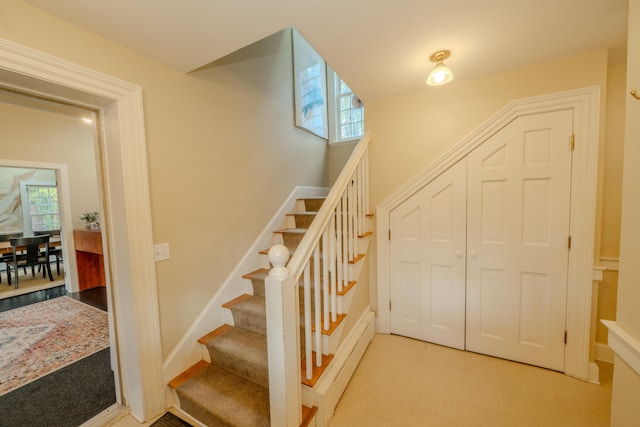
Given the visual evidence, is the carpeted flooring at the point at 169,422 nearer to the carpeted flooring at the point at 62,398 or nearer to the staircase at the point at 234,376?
the staircase at the point at 234,376

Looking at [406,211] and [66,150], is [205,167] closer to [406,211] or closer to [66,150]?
[406,211]

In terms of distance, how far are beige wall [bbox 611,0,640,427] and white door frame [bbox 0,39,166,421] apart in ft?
7.83

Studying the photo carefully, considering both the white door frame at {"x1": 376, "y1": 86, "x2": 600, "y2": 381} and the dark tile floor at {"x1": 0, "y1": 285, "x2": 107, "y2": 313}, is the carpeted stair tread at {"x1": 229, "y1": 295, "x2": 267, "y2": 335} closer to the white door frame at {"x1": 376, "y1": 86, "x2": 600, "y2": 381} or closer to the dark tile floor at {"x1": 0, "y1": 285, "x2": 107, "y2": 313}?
the white door frame at {"x1": 376, "y1": 86, "x2": 600, "y2": 381}

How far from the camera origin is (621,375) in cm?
98

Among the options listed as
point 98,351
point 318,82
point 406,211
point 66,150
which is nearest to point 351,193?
point 406,211

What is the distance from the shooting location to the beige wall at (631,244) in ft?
2.92

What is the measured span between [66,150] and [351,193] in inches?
194

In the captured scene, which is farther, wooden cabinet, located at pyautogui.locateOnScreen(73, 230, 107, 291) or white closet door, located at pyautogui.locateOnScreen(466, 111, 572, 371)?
wooden cabinet, located at pyautogui.locateOnScreen(73, 230, 107, 291)

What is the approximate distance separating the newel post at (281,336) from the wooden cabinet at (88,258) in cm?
393

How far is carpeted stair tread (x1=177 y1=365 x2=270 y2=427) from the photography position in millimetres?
1358

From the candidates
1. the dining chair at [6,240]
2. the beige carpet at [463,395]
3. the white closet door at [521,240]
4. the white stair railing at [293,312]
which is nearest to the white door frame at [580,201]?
the white closet door at [521,240]

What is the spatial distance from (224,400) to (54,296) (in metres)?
4.25

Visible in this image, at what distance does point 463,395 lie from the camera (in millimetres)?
1646

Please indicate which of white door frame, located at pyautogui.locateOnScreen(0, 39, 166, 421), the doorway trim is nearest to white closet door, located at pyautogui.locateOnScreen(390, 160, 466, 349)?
white door frame, located at pyautogui.locateOnScreen(0, 39, 166, 421)
